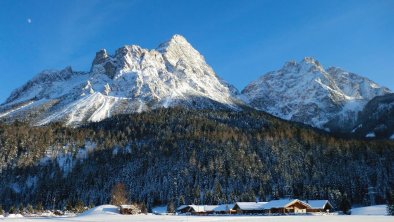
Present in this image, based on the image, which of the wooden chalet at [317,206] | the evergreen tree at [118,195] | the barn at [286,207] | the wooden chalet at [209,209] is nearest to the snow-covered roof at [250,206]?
the barn at [286,207]

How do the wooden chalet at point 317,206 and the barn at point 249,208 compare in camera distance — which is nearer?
the wooden chalet at point 317,206

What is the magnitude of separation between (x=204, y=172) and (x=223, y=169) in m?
8.47

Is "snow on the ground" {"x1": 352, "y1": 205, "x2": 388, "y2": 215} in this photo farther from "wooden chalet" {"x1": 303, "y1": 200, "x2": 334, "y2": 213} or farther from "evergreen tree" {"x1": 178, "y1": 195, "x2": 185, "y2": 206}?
"evergreen tree" {"x1": 178, "y1": 195, "x2": 185, "y2": 206}

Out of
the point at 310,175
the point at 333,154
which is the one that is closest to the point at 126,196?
the point at 310,175

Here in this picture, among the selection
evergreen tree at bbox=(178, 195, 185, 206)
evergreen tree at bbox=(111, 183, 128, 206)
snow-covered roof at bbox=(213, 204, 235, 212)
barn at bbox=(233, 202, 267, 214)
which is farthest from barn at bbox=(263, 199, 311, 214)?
evergreen tree at bbox=(111, 183, 128, 206)

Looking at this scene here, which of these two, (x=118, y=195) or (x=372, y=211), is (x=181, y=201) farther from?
(x=372, y=211)

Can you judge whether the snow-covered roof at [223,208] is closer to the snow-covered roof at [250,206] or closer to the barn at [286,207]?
the snow-covered roof at [250,206]

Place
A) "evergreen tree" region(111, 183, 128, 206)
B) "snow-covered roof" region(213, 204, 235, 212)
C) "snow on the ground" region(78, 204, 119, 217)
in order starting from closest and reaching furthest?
"snow on the ground" region(78, 204, 119, 217)
"snow-covered roof" region(213, 204, 235, 212)
"evergreen tree" region(111, 183, 128, 206)

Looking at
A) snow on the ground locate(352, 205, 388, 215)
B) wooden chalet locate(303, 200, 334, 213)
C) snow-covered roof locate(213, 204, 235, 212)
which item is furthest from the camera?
snow-covered roof locate(213, 204, 235, 212)

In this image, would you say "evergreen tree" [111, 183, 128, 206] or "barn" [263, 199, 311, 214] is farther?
"evergreen tree" [111, 183, 128, 206]

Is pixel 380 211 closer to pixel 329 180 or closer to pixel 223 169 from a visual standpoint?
pixel 329 180

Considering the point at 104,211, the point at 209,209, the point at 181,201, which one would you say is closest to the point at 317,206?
the point at 209,209

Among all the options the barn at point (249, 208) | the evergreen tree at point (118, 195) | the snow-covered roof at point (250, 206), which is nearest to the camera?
the barn at point (249, 208)

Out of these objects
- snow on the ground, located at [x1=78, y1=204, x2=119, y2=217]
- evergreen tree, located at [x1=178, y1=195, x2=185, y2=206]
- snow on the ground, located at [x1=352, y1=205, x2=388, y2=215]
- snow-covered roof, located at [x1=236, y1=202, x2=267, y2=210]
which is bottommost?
snow on the ground, located at [x1=78, y1=204, x2=119, y2=217]
